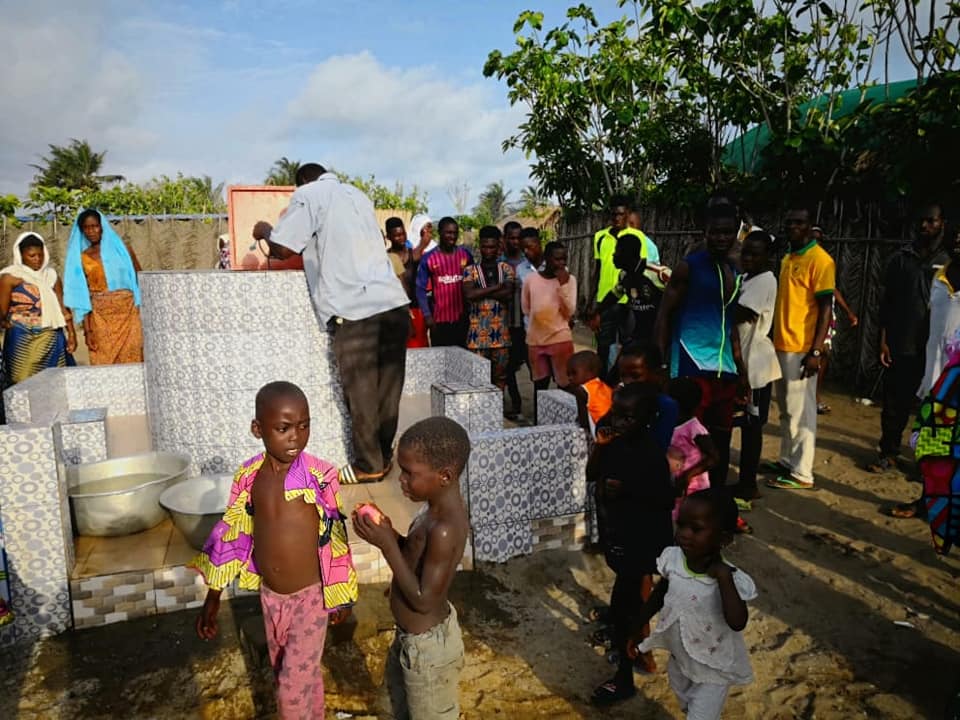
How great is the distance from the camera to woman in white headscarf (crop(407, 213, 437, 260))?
7797 mm

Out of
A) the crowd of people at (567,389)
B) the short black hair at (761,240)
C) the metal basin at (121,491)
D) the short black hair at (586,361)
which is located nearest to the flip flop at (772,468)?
the crowd of people at (567,389)

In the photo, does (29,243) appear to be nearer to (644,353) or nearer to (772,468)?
(644,353)

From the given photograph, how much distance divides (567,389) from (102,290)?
455 cm

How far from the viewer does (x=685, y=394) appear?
3.65 metres

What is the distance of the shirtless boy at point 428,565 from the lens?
187 cm

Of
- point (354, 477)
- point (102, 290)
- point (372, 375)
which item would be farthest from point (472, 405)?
point (102, 290)

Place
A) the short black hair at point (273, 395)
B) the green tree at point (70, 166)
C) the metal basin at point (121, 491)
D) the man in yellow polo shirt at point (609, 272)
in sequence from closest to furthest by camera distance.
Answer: the short black hair at point (273, 395) → the metal basin at point (121, 491) → the man in yellow polo shirt at point (609, 272) → the green tree at point (70, 166)

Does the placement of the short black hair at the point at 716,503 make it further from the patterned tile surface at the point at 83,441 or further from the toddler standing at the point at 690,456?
the patterned tile surface at the point at 83,441

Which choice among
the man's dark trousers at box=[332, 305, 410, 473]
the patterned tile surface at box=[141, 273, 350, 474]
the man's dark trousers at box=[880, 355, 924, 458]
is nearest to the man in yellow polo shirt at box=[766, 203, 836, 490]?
the man's dark trousers at box=[880, 355, 924, 458]

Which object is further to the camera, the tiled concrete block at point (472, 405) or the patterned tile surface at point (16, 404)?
the tiled concrete block at point (472, 405)

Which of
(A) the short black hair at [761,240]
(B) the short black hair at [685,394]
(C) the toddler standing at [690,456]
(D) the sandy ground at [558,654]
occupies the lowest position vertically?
(D) the sandy ground at [558,654]

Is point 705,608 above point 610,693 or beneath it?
above

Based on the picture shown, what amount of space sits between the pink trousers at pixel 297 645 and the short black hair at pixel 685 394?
7.26 ft

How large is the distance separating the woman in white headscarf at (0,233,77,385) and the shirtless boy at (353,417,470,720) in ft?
16.4
